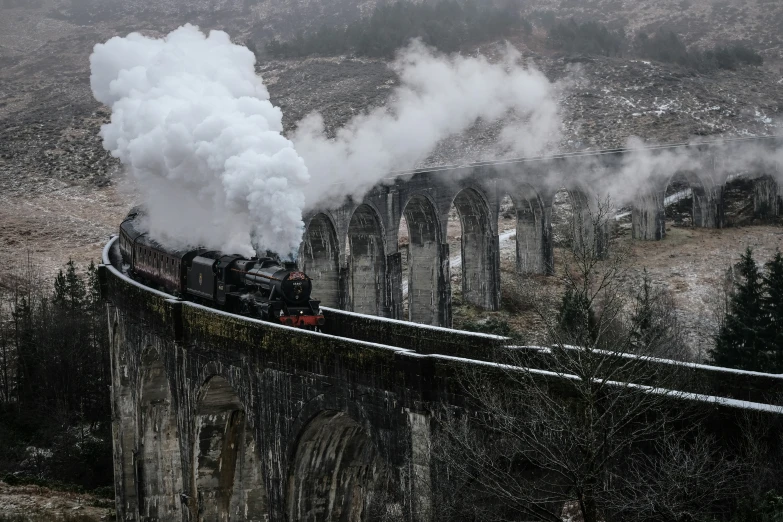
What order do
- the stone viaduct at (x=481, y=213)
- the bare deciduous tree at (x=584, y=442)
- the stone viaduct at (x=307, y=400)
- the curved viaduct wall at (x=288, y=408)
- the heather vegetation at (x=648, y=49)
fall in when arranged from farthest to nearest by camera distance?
the heather vegetation at (x=648, y=49) < the stone viaduct at (x=481, y=213) < the curved viaduct wall at (x=288, y=408) < the stone viaduct at (x=307, y=400) < the bare deciduous tree at (x=584, y=442)

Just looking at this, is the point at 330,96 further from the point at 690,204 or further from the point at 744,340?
the point at 744,340

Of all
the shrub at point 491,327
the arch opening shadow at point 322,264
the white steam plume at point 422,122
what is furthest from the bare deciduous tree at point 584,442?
the arch opening shadow at point 322,264

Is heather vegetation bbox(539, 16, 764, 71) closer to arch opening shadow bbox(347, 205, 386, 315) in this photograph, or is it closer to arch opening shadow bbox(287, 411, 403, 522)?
arch opening shadow bbox(347, 205, 386, 315)

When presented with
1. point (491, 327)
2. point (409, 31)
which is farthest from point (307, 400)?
point (409, 31)

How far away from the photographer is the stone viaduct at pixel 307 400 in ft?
48.7

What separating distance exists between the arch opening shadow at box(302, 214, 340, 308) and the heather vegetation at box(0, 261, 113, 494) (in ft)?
34.4

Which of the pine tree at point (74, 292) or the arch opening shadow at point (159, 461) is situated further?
the pine tree at point (74, 292)

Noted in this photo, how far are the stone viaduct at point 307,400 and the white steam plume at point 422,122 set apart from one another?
13.3 m

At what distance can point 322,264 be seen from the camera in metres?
38.1

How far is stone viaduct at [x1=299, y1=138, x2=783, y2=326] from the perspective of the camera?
128 ft

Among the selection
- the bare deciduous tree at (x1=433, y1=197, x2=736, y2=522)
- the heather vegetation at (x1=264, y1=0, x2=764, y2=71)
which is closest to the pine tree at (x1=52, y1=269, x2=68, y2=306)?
the bare deciduous tree at (x1=433, y1=197, x2=736, y2=522)

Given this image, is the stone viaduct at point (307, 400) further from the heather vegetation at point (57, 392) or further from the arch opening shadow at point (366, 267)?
the arch opening shadow at point (366, 267)

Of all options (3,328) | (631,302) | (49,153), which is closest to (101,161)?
(49,153)

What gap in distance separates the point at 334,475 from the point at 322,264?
2027 centimetres
